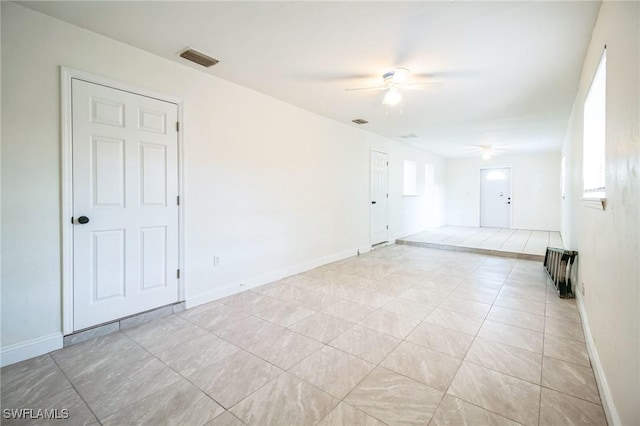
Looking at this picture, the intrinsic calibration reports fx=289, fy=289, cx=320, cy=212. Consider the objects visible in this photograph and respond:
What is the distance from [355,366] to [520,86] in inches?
144

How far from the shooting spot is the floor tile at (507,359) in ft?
6.24

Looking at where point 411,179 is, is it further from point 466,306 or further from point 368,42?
point 368,42

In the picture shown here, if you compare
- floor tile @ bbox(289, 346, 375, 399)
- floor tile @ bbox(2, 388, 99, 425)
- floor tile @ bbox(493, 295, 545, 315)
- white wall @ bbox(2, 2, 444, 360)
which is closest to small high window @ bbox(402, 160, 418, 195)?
white wall @ bbox(2, 2, 444, 360)

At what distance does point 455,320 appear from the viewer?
8.91 ft

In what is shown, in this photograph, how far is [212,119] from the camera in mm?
3203

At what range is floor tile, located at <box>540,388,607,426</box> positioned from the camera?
149 cm

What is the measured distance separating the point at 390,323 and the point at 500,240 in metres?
5.49

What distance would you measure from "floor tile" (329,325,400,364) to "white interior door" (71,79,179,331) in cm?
181

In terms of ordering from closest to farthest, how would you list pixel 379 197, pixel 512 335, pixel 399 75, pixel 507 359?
pixel 507 359
pixel 512 335
pixel 399 75
pixel 379 197

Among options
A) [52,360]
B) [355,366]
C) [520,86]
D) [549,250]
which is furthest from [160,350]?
[549,250]

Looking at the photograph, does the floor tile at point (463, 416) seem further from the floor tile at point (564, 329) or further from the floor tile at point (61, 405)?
the floor tile at point (61, 405)

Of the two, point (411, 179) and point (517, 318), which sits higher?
point (411, 179)

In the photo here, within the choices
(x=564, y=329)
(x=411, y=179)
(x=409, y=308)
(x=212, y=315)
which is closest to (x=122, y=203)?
(x=212, y=315)

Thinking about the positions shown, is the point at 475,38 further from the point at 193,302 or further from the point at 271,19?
the point at 193,302
